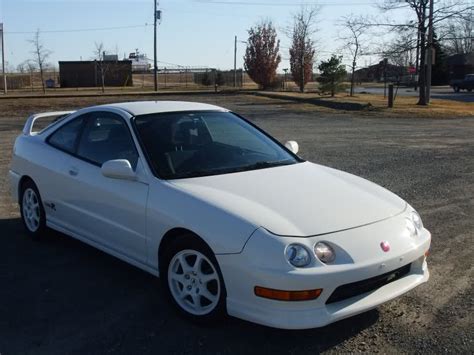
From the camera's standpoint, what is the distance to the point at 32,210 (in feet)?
19.0

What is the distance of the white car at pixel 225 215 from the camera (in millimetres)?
3393

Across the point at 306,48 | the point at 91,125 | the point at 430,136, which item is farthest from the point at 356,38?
the point at 91,125

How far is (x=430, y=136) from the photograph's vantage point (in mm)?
15617

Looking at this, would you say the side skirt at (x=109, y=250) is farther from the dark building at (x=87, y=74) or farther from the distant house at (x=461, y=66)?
the distant house at (x=461, y=66)

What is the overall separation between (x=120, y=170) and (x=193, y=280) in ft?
3.43

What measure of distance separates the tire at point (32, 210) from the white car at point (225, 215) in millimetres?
81

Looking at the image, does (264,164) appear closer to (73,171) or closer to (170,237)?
(170,237)

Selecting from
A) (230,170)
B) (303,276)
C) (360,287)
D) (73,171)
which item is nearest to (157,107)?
(73,171)

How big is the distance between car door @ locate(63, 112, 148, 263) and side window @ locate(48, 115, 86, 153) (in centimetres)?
10

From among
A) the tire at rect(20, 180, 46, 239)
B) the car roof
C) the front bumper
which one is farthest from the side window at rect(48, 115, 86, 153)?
the front bumper

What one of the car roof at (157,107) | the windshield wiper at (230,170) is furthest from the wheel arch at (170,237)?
the car roof at (157,107)

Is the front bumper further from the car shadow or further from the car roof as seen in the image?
the car roof

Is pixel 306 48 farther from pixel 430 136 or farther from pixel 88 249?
pixel 88 249

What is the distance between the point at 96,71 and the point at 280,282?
5847 centimetres
